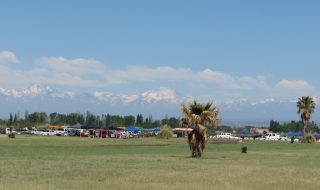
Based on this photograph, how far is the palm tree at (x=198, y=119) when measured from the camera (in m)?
55.0

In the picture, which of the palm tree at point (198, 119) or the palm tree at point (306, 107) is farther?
the palm tree at point (306, 107)

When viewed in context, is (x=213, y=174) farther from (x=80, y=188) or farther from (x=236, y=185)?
(x=80, y=188)

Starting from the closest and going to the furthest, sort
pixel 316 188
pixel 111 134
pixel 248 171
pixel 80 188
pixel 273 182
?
pixel 80 188 < pixel 316 188 < pixel 273 182 < pixel 248 171 < pixel 111 134

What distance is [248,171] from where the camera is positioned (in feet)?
118

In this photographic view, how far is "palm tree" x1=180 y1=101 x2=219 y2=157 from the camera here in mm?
54969

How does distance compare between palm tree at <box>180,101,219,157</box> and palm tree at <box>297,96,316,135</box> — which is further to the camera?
palm tree at <box>297,96,316,135</box>

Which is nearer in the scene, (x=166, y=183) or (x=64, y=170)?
(x=166, y=183)

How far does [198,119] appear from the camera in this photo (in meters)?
54.8

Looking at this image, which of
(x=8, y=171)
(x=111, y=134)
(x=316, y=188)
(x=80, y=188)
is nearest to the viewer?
(x=80, y=188)

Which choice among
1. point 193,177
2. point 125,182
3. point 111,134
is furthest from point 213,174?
point 111,134

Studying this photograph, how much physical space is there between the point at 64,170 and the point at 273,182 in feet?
37.1

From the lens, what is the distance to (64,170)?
110 feet

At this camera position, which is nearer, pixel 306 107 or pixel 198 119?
pixel 198 119

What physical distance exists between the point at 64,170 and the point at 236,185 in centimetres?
1031
